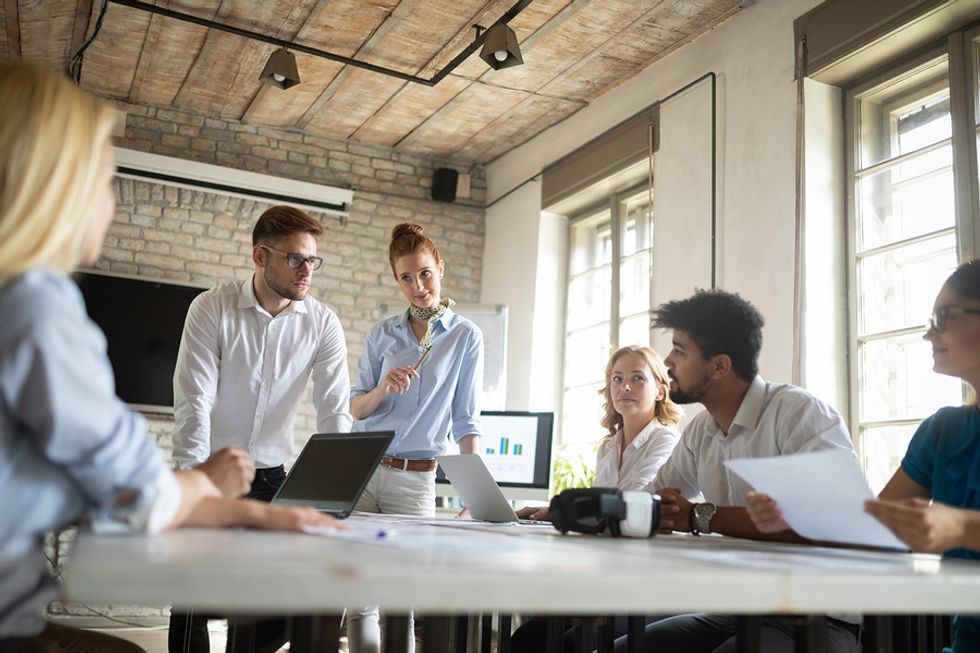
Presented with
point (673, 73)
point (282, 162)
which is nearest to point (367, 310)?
point (282, 162)

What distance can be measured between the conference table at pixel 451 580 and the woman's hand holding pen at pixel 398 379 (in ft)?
5.69

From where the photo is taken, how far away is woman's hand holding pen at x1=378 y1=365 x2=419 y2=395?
3.01m

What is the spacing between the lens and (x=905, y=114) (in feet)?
13.8

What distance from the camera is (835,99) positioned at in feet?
14.3

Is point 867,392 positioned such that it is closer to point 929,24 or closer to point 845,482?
point 929,24

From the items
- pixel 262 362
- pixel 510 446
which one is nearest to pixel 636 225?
pixel 510 446

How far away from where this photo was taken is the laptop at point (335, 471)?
1.98 meters

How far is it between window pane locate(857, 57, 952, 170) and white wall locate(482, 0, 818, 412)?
1.16 feet

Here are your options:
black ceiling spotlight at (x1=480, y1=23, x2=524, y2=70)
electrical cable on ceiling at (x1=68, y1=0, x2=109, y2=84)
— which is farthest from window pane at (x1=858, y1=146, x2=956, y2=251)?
electrical cable on ceiling at (x1=68, y1=0, x2=109, y2=84)

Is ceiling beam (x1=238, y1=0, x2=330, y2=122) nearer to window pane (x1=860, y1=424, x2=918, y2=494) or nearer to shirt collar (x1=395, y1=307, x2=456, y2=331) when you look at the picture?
shirt collar (x1=395, y1=307, x2=456, y2=331)

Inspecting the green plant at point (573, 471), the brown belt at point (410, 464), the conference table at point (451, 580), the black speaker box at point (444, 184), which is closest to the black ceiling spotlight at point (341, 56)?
the black speaker box at point (444, 184)

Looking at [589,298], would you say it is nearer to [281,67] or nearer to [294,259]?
[281,67]

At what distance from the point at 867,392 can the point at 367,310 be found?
3.61 metres

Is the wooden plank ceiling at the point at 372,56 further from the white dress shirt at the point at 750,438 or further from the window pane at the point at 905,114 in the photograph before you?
the white dress shirt at the point at 750,438
